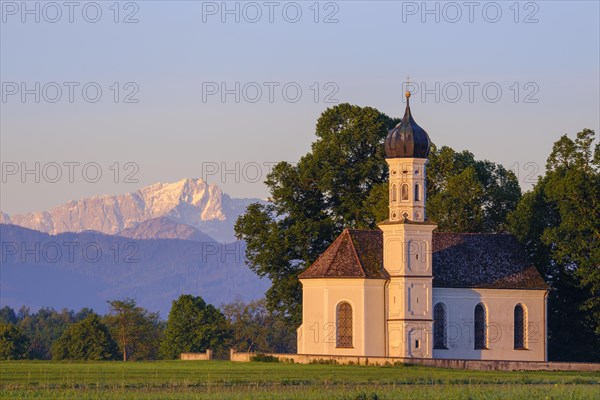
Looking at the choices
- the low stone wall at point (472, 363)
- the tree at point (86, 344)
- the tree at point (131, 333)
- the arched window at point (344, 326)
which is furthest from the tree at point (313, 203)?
the tree at point (131, 333)

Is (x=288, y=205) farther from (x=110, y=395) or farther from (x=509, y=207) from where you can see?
(x=110, y=395)

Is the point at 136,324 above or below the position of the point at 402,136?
below

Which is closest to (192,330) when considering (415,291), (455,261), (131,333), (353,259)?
(131,333)

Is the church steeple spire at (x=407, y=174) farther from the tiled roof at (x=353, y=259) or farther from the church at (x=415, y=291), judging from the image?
the tiled roof at (x=353, y=259)

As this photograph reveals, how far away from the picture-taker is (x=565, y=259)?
93812 mm

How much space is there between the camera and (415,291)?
8988 centimetres

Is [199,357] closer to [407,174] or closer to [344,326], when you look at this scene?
[344,326]

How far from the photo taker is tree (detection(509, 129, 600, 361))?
302ft

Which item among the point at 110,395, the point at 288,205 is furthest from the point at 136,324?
the point at 110,395

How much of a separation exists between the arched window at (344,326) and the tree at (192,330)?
107ft

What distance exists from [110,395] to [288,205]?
5347cm

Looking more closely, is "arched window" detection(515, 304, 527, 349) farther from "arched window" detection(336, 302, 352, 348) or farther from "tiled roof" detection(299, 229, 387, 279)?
"arched window" detection(336, 302, 352, 348)

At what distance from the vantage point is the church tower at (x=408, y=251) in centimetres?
8956

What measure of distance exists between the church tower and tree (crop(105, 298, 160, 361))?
57339 mm
